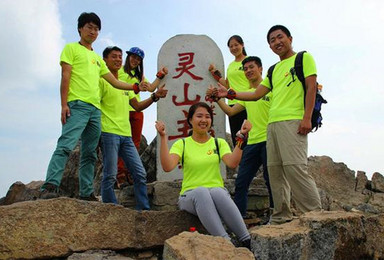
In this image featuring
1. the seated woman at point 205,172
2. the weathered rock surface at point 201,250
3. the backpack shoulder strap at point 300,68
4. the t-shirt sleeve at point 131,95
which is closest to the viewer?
the weathered rock surface at point 201,250

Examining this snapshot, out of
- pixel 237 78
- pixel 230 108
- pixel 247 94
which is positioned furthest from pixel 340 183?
pixel 247 94

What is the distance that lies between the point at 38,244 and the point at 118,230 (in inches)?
29.2

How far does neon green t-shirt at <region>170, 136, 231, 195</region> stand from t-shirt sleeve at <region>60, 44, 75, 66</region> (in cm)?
155

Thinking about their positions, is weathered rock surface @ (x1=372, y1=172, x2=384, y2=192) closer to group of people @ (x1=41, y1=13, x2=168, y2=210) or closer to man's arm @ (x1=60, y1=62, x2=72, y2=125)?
group of people @ (x1=41, y1=13, x2=168, y2=210)

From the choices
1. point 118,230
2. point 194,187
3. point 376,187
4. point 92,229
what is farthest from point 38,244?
point 376,187

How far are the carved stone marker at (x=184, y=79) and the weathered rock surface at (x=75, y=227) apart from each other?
182cm

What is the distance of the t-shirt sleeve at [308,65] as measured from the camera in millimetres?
3900

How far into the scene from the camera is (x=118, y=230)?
395 cm

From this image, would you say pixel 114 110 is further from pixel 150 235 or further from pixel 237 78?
pixel 237 78

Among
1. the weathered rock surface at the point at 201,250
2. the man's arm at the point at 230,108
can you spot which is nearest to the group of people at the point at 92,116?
the man's arm at the point at 230,108

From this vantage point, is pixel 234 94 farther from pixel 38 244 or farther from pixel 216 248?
pixel 38 244

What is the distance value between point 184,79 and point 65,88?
7.34 feet

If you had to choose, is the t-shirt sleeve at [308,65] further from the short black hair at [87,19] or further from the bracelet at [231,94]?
the short black hair at [87,19]

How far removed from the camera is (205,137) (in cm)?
418
